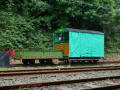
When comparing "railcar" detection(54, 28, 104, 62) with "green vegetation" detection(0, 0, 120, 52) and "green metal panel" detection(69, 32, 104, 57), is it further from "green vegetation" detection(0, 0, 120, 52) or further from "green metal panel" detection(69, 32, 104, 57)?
"green vegetation" detection(0, 0, 120, 52)

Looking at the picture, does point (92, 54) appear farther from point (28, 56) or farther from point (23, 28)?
point (23, 28)

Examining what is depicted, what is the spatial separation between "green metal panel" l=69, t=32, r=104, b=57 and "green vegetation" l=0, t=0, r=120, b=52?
7.21 m

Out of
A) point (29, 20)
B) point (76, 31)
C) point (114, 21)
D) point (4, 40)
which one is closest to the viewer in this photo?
point (76, 31)

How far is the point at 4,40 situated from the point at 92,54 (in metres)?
9.80

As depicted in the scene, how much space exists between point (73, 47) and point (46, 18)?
11.3 meters

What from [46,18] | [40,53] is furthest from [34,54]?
[46,18]

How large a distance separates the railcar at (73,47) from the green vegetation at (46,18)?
5914 millimetres

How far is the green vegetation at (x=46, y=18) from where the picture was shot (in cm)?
2176

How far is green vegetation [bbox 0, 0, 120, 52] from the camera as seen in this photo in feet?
71.4

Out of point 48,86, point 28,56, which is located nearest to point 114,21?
point 28,56

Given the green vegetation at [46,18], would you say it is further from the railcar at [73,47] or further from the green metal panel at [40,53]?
the green metal panel at [40,53]

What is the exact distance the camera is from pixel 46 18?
26.0 m

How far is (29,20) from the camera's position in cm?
2475

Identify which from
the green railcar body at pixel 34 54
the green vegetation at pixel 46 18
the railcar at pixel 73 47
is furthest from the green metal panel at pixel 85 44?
the green vegetation at pixel 46 18
